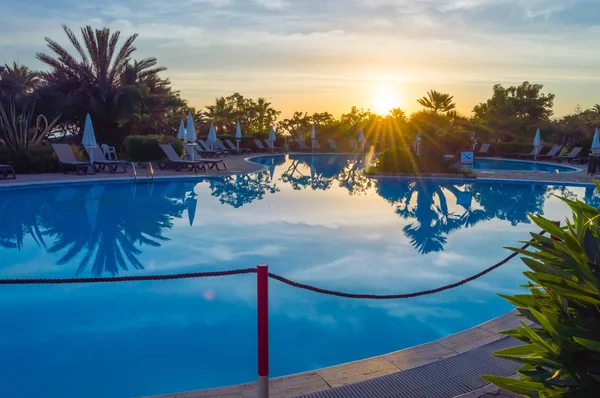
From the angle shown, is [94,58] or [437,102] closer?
[94,58]

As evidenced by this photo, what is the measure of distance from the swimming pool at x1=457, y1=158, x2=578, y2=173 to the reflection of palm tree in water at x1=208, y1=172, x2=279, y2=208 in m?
11.1

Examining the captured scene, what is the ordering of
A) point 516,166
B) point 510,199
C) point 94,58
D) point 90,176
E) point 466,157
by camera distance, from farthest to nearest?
point 516,166, point 94,58, point 466,157, point 90,176, point 510,199

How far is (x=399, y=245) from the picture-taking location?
8250 millimetres

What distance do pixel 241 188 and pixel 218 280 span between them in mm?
8388

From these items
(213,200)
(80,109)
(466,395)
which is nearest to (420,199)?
(213,200)

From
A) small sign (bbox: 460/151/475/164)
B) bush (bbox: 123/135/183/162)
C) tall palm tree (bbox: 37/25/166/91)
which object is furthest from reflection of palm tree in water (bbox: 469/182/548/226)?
tall palm tree (bbox: 37/25/166/91)

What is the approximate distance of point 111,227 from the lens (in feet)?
30.7

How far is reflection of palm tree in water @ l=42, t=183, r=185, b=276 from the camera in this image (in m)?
7.29

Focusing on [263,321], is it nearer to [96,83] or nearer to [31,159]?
[31,159]

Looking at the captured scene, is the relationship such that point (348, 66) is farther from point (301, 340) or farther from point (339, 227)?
point (301, 340)

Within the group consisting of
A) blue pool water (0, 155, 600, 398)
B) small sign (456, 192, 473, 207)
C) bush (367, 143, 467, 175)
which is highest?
bush (367, 143, 467, 175)

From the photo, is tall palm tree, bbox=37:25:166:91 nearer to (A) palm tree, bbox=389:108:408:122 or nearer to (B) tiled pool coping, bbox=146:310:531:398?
(B) tiled pool coping, bbox=146:310:531:398

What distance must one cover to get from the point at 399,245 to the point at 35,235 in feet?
22.3

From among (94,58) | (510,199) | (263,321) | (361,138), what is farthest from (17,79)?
(263,321)
